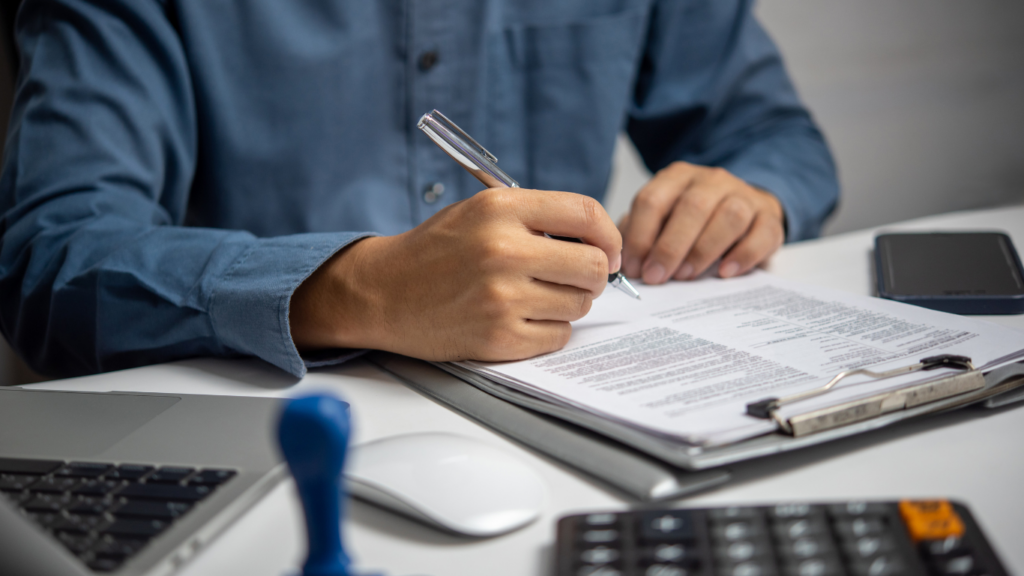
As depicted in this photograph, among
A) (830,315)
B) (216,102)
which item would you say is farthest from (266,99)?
(830,315)

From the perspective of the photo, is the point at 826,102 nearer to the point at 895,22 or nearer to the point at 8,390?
the point at 895,22

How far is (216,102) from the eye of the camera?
795 millimetres

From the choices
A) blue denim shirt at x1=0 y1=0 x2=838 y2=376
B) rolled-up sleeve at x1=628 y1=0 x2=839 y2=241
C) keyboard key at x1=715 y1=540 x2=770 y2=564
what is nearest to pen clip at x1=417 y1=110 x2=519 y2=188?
blue denim shirt at x1=0 y1=0 x2=838 y2=376

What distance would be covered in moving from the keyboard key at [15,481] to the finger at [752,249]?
570mm

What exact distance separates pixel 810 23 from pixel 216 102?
4.04 ft

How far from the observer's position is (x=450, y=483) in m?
0.33

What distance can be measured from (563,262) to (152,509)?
0.95 feet

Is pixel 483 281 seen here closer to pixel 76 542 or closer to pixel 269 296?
pixel 269 296

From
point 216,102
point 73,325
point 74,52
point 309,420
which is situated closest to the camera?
point 309,420

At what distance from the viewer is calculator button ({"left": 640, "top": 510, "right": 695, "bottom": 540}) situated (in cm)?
28

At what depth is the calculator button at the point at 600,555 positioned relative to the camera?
0.89 feet

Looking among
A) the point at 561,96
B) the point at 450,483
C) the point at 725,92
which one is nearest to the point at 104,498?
the point at 450,483

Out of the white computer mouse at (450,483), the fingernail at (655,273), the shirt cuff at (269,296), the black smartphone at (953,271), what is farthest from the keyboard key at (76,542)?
the black smartphone at (953,271)

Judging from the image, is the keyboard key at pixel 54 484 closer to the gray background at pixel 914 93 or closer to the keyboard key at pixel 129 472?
the keyboard key at pixel 129 472
